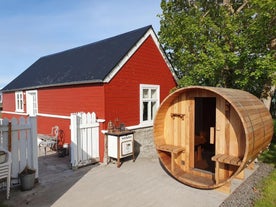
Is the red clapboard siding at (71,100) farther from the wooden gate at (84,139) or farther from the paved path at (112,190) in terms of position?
the paved path at (112,190)

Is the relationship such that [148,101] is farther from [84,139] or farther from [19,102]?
[19,102]

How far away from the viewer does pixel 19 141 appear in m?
5.40

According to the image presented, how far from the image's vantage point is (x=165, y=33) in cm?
1049

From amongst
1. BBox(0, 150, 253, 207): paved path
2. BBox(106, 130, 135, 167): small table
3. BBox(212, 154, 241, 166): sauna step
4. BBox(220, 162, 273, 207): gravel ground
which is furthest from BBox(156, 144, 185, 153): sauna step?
BBox(220, 162, 273, 207): gravel ground

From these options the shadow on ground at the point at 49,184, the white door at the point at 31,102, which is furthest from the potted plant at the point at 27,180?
the white door at the point at 31,102

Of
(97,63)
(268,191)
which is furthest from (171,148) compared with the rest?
(97,63)

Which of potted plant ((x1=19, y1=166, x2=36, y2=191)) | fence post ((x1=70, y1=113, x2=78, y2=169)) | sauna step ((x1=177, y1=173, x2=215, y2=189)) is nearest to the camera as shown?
potted plant ((x1=19, y1=166, x2=36, y2=191))

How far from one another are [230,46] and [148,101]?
4.18 m

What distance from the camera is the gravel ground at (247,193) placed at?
457 cm

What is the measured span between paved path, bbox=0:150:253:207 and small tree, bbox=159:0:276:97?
160 inches

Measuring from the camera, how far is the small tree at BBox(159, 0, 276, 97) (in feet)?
25.9

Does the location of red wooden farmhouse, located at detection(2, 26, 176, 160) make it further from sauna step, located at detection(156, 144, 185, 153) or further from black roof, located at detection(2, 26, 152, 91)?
sauna step, located at detection(156, 144, 185, 153)

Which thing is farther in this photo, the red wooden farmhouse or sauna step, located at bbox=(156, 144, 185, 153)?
the red wooden farmhouse

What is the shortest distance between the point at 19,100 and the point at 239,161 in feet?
43.7
